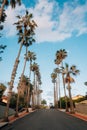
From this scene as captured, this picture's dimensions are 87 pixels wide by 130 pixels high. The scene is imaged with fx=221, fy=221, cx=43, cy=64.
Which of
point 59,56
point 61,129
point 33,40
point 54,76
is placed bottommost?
point 61,129

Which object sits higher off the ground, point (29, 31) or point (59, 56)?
point (59, 56)

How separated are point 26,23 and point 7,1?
11575 mm

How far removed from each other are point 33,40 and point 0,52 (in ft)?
37.7

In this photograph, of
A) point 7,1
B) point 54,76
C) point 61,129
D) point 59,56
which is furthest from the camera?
point 54,76

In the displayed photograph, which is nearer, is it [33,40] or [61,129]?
[61,129]

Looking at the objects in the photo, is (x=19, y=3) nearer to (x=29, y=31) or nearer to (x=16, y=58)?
(x=16, y=58)

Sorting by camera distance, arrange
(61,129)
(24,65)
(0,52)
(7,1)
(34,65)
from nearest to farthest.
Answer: (61,129) → (7,1) → (0,52) → (24,65) → (34,65)

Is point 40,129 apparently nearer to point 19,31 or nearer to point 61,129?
point 61,129

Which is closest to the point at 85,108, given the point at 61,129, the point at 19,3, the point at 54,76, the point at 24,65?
the point at 24,65

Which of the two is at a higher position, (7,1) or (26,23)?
(26,23)

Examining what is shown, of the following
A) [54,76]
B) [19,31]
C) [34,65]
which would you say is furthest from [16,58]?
[54,76]

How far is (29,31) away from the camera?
4094 cm

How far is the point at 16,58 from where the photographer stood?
33594 mm

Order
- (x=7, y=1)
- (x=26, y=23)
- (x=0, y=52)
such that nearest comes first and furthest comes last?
1. (x=7, y=1)
2. (x=0, y=52)
3. (x=26, y=23)
